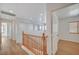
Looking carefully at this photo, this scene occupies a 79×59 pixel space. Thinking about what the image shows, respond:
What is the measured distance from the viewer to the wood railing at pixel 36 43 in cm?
156

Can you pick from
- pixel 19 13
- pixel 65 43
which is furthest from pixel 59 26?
pixel 19 13

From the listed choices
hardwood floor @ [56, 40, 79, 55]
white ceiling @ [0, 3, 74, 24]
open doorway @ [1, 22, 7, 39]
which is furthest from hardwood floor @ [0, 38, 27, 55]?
hardwood floor @ [56, 40, 79, 55]

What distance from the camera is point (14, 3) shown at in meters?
1.56

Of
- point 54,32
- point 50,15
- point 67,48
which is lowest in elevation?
point 67,48

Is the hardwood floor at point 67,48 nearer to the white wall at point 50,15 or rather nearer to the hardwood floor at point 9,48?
the white wall at point 50,15

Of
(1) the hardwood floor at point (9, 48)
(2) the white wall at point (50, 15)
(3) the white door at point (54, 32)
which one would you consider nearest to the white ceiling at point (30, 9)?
(2) the white wall at point (50, 15)

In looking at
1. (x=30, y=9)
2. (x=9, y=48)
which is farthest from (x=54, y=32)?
(x=9, y=48)

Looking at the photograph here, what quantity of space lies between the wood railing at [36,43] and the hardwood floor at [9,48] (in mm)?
120

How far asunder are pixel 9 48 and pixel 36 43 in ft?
1.23

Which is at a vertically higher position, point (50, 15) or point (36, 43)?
point (50, 15)

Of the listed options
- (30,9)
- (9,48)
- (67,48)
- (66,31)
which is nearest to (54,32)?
(66,31)

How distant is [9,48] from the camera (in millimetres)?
1539

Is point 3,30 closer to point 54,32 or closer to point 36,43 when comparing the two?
point 36,43
